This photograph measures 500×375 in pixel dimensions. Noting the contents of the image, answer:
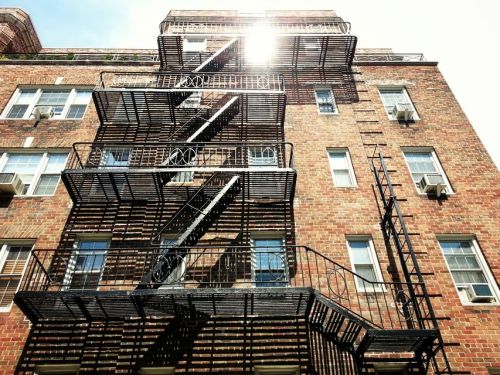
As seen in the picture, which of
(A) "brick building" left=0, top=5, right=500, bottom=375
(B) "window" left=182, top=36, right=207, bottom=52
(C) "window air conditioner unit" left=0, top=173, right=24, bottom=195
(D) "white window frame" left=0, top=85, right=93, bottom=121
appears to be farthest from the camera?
(B) "window" left=182, top=36, right=207, bottom=52

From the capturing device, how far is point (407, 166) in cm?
1369

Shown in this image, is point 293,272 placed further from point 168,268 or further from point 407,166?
point 407,166

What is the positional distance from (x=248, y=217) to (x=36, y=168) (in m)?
7.73

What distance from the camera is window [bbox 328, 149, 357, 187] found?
523 inches

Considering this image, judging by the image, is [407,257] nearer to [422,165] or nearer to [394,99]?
[422,165]

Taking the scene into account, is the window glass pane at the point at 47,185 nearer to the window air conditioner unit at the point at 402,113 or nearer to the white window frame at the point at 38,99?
the white window frame at the point at 38,99

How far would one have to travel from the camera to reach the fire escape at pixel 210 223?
9.16 metres

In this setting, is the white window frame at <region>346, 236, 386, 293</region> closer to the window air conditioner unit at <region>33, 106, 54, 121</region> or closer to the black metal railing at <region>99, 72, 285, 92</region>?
the black metal railing at <region>99, 72, 285, 92</region>

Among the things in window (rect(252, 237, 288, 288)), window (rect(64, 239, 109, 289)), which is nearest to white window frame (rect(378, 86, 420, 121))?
window (rect(252, 237, 288, 288))

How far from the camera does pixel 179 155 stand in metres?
13.0

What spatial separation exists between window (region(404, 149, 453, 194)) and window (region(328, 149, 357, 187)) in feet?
7.01

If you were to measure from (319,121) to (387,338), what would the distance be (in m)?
8.85

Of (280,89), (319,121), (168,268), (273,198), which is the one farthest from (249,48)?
(168,268)

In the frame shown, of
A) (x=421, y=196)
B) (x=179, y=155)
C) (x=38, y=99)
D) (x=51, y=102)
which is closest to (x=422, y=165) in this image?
(x=421, y=196)
